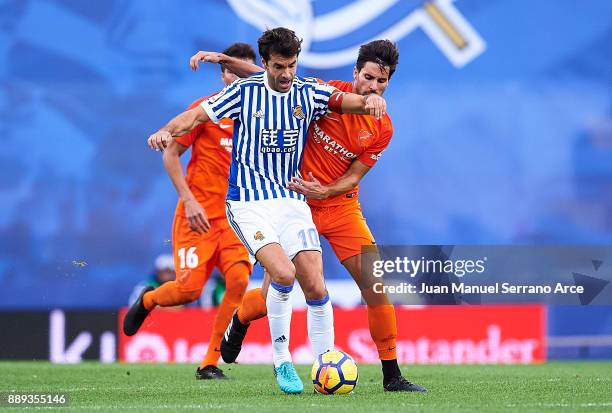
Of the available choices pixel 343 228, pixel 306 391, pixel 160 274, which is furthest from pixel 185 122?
pixel 160 274

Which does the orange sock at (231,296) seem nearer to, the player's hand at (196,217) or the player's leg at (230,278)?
the player's leg at (230,278)

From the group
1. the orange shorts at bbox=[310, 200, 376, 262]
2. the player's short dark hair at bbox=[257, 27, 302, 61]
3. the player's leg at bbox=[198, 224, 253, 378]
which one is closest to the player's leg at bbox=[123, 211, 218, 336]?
the player's leg at bbox=[198, 224, 253, 378]

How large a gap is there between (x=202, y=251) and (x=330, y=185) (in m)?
1.83

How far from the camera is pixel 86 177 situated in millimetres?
14180

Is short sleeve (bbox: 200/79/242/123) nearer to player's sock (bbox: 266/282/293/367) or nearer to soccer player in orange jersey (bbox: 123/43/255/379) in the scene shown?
player's sock (bbox: 266/282/293/367)

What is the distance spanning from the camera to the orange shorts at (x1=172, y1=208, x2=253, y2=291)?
8.80m

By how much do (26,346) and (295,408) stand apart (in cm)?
743

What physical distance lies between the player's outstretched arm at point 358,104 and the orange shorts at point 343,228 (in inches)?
26.5

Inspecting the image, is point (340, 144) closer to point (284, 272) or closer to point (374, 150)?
point (374, 150)

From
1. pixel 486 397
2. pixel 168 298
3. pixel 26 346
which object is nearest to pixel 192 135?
pixel 168 298

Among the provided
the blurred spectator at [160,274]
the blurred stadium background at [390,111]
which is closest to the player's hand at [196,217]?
the blurred spectator at [160,274]

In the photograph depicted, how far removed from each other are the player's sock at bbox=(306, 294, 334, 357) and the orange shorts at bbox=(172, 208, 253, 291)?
177 cm

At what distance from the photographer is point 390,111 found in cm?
1425

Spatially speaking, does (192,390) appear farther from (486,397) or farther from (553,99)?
(553,99)
